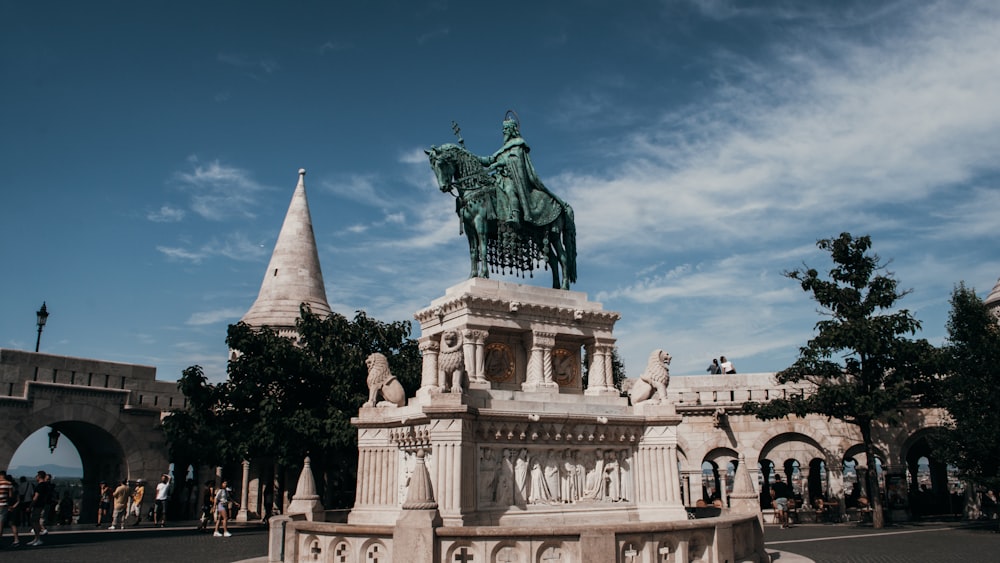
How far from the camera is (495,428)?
39.3ft

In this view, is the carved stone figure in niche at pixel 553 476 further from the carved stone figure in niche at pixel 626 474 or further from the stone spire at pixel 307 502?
the stone spire at pixel 307 502

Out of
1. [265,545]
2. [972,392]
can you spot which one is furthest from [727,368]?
[265,545]

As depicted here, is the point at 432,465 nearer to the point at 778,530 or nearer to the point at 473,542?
the point at 473,542

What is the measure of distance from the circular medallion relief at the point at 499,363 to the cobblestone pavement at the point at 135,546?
586cm

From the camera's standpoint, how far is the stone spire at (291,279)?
29672mm

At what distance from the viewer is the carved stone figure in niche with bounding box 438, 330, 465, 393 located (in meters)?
11.5

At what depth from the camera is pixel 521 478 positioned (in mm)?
12203

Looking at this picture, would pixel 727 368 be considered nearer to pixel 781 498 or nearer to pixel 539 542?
pixel 781 498

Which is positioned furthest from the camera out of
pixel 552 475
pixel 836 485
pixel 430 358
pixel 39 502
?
pixel 836 485

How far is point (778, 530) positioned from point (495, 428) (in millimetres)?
15534

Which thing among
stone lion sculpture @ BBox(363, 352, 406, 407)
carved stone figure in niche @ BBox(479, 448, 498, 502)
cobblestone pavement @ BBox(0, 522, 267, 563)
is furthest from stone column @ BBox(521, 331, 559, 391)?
cobblestone pavement @ BBox(0, 522, 267, 563)

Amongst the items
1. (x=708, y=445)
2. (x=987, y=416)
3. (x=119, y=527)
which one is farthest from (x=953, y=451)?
Result: (x=119, y=527)

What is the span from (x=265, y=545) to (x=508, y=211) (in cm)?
951

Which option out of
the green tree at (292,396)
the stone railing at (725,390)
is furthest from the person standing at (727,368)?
the green tree at (292,396)
